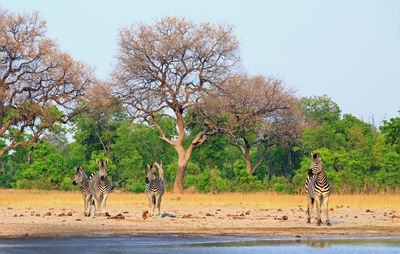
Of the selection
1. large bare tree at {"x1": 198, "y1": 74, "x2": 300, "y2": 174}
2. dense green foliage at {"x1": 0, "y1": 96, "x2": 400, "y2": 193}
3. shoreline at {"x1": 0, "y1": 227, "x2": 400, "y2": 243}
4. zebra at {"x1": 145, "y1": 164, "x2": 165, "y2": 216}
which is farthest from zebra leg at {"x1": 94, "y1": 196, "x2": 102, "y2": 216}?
large bare tree at {"x1": 198, "y1": 74, "x2": 300, "y2": 174}

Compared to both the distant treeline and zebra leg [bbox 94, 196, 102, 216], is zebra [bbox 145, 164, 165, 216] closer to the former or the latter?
zebra leg [bbox 94, 196, 102, 216]

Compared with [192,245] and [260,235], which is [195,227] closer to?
[260,235]

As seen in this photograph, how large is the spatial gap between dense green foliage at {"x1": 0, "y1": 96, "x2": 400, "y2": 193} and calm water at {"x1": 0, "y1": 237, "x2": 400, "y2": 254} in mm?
24960

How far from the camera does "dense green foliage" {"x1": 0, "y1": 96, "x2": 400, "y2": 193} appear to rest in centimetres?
4862

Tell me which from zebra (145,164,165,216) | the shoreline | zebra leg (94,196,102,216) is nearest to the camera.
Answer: the shoreline

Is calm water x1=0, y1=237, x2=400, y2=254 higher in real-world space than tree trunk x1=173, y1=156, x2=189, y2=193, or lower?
lower

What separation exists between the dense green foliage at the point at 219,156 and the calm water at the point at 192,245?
24960mm

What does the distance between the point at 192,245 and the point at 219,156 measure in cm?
5245

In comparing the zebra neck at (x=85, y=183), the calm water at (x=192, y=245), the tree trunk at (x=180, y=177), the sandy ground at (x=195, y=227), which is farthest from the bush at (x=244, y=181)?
the calm water at (x=192, y=245)

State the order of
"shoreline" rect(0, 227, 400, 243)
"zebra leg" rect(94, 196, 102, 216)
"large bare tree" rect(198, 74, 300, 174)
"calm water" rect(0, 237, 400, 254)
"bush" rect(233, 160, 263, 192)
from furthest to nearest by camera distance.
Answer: "large bare tree" rect(198, 74, 300, 174)
"bush" rect(233, 160, 263, 192)
"zebra leg" rect(94, 196, 102, 216)
"shoreline" rect(0, 227, 400, 243)
"calm water" rect(0, 237, 400, 254)

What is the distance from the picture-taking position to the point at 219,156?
219ft

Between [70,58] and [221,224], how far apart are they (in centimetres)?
3739

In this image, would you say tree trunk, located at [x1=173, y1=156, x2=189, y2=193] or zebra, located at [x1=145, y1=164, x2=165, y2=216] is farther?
tree trunk, located at [x1=173, y1=156, x2=189, y2=193]

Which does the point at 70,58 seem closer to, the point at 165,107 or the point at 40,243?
the point at 165,107
